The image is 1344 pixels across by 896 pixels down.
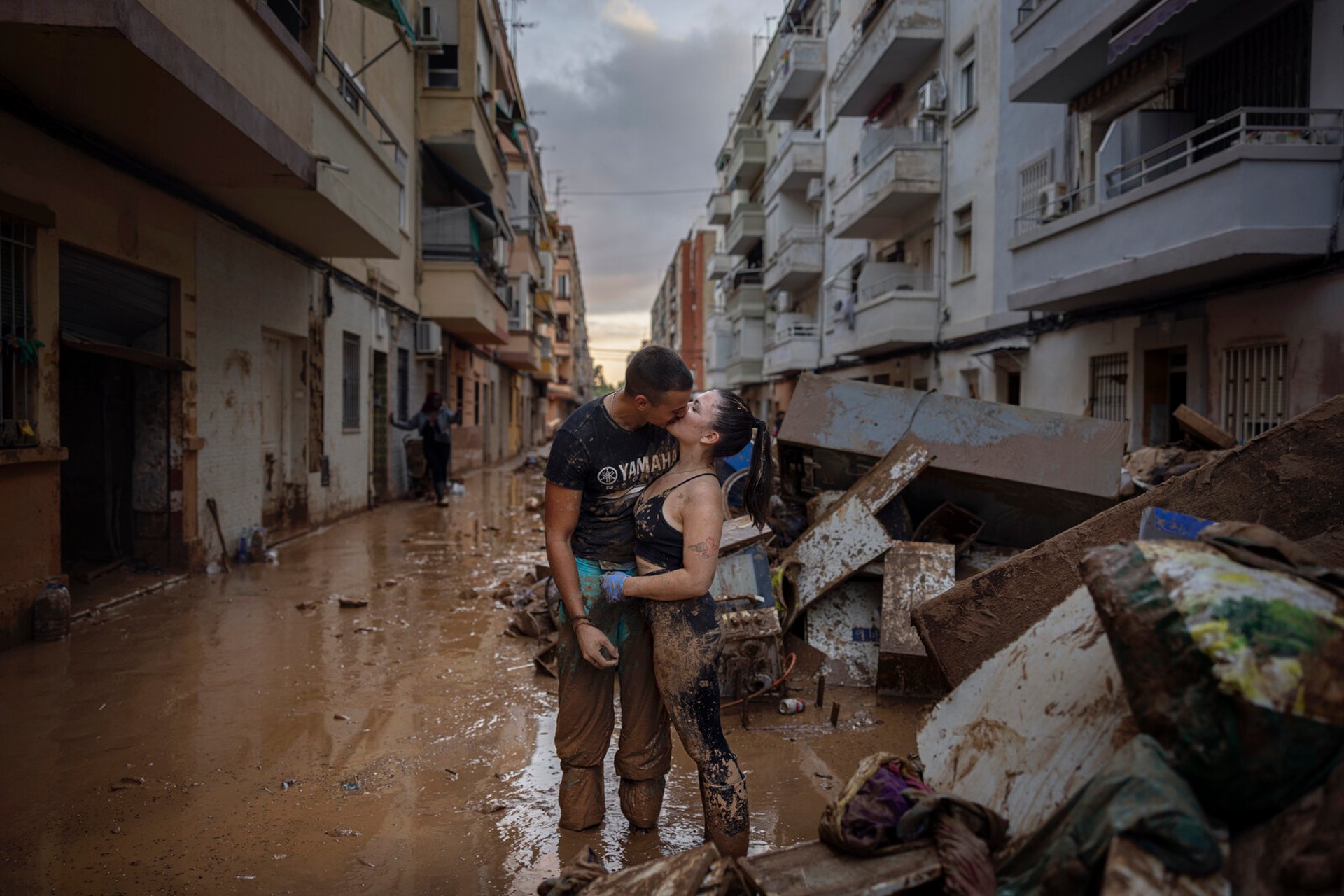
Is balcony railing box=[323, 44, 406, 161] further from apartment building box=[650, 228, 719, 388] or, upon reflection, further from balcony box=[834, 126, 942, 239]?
apartment building box=[650, 228, 719, 388]

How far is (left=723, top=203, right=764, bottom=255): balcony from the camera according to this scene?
34425 mm

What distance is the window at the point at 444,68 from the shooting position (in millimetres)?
15938

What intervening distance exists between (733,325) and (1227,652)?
36.4 m

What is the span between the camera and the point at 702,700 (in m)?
2.81

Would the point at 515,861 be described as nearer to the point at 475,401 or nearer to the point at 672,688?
the point at 672,688

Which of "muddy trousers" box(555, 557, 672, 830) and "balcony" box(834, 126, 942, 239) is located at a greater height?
"balcony" box(834, 126, 942, 239)

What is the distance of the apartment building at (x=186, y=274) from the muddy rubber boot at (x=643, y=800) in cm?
444

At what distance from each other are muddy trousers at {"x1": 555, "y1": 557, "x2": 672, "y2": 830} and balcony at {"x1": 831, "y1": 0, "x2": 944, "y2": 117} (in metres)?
17.5

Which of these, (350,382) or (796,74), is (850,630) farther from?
(796,74)

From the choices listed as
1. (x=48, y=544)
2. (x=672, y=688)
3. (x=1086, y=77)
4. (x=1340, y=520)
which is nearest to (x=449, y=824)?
(x=672, y=688)

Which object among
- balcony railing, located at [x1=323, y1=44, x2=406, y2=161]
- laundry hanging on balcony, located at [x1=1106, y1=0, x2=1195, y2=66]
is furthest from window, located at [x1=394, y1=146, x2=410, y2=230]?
laundry hanging on balcony, located at [x1=1106, y1=0, x2=1195, y2=66]

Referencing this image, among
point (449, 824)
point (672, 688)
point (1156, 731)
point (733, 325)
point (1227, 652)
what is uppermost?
point (733, 325)

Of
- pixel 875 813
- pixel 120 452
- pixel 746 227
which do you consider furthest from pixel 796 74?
pixel 875 813

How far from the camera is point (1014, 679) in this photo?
249 centimetres
